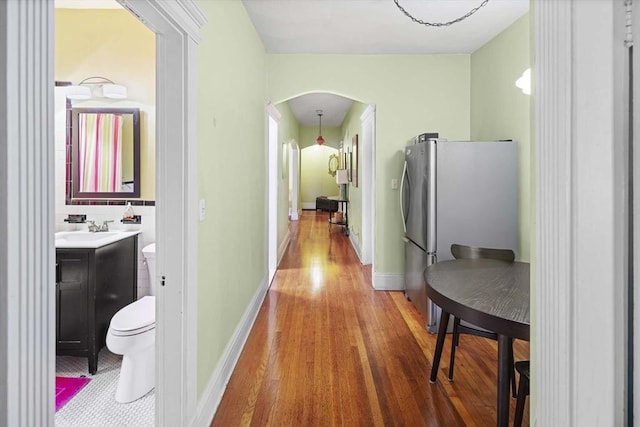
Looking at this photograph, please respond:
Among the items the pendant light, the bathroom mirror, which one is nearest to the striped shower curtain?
the bathroom mirror

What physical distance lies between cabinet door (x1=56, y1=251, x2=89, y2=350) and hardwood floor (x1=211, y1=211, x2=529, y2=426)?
1022 millimetres

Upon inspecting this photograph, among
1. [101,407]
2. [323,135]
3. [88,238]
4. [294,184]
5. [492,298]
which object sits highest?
[323,135]

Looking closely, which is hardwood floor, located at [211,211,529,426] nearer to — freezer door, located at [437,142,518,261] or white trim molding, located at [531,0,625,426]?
freezer door, located at [437,142,518,261]

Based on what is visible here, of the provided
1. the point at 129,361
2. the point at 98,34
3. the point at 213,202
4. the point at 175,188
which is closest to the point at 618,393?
the point at 175,188

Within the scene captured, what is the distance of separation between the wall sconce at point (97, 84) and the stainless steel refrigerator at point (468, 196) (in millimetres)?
2497

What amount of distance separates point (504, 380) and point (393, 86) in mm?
3302

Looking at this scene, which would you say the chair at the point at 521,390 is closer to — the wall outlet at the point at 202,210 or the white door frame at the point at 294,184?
the wall outlet at the point at 202,210

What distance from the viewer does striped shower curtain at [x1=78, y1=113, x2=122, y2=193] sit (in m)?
2.84

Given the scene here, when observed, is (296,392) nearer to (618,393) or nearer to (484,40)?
(618,393)

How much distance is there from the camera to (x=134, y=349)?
205cm

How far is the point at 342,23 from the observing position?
10.6 feet

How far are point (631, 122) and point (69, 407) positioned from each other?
2.67 meters

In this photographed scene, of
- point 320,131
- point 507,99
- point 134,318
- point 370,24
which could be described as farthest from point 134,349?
point 320,131

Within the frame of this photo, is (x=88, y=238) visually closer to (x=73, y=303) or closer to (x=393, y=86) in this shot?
(x=73, y=303)
